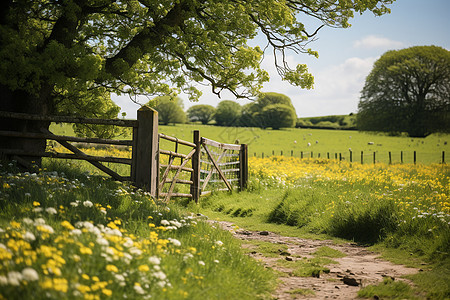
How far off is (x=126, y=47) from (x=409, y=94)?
156 feet

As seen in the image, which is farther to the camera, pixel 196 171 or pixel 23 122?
pixel 196 171

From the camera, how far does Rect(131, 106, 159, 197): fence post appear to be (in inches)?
351

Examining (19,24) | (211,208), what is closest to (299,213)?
(211,208)

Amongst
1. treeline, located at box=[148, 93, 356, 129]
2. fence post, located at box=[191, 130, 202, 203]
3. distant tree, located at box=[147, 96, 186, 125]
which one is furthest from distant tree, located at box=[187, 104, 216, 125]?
fence post, located at box=[191, 130, 202, 203]

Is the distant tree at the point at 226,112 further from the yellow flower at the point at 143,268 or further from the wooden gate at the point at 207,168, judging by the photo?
the yellow flower at the point at 143,268

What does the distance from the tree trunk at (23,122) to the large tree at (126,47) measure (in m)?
0.03

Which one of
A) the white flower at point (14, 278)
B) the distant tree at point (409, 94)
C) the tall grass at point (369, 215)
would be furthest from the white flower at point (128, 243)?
the distant tree at point (409, 94)

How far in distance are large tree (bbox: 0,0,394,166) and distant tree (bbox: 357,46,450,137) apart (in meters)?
40.3

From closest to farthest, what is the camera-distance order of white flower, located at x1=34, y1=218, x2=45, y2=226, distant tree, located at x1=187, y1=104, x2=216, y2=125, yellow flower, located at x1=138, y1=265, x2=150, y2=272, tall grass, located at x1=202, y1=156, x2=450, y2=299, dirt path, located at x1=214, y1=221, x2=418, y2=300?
yellow flower, located at x1=138, y1=265, x2=150, y2=272
white flower, located at x1=34, y1=218, x2=45, y2=226
dirt path, located at x1=214, y1=221, x2=418, y2=300
tall grass, located at x1=202, y1=156, x2=450, y2=299
distant tree, located at x1=187, y1=104, x2=216, y2=125

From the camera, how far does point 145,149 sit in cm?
893

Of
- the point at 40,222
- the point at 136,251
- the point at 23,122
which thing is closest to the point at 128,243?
the point at 136,251

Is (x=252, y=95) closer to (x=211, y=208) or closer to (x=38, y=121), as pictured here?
(x=211, y=208)

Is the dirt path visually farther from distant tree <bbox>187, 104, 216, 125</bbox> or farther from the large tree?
distant tree <bbox>187, 104, 216, 125</bbox>

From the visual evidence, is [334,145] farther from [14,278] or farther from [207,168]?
[14,278]
